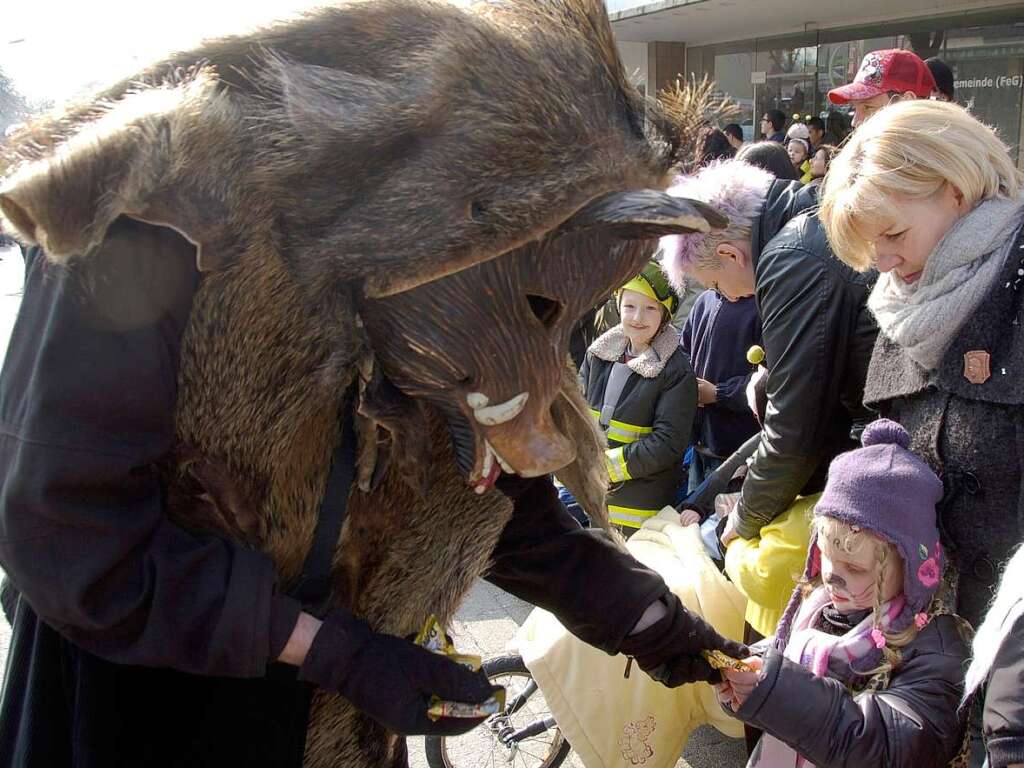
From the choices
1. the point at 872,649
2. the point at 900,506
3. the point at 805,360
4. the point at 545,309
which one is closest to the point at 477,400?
the point at 545,309

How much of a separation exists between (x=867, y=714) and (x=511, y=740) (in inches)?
59.5

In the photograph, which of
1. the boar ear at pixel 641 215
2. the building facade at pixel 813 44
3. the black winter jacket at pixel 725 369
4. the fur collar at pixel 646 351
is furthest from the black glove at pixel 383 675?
the building facade at pixel 813 44

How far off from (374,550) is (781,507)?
151 cm

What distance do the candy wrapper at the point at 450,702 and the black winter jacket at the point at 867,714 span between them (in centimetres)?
68

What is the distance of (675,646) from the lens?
1.61 metres

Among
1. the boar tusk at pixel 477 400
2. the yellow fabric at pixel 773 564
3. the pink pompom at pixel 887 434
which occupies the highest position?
the boar tusk at pixel 477 400

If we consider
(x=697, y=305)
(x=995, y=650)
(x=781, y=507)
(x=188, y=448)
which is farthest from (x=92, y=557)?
(x=697, y=305)

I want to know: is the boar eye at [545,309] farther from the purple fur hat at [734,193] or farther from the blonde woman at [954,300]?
the purple fur hat at [734,193]

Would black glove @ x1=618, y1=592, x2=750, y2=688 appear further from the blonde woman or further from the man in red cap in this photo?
Answer: the man in red cap

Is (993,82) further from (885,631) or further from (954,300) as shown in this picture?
(885,631)

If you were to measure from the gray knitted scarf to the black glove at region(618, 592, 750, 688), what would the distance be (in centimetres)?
75

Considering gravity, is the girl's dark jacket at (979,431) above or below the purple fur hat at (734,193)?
below

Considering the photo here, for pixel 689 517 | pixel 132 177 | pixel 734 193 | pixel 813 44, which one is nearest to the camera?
pixel 132 177

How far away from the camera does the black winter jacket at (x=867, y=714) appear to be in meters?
1.72
